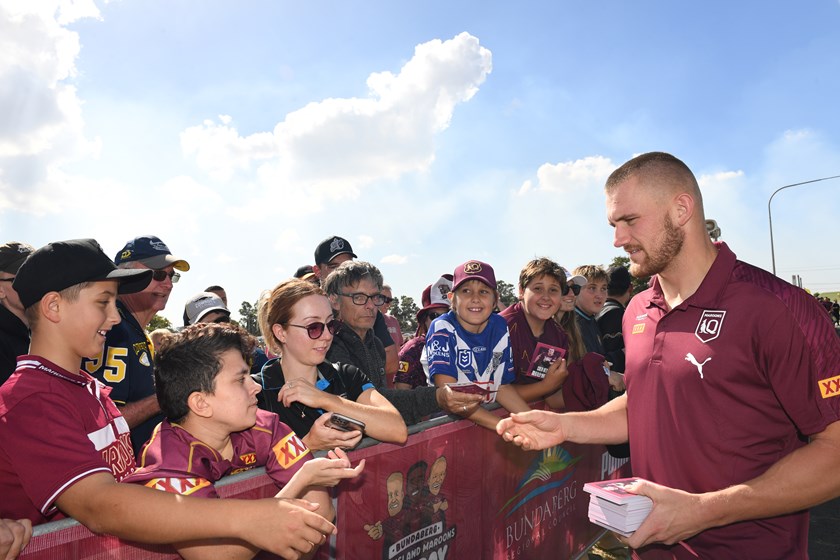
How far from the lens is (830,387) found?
2.16 m

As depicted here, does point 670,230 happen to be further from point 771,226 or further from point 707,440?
point 771,226

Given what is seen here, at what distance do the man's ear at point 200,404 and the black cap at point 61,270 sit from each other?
615mm

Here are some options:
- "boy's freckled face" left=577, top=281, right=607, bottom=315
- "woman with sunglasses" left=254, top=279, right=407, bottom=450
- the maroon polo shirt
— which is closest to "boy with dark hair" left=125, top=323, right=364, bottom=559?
"woman with sunglasses" left=254, top=279, right=407, bottom=450

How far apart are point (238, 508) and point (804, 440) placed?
7.86 feet

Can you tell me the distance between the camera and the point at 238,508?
5.54ft

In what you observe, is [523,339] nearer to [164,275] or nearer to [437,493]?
[437,493]

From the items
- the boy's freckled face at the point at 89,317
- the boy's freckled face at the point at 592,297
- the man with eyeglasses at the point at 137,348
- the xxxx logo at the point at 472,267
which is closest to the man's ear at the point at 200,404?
the boy's freckled face at the point at 89,317

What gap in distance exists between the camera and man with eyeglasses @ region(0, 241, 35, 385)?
321cm

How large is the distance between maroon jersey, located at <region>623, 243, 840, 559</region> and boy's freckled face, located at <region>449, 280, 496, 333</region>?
69.3 inches

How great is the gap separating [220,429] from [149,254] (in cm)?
273

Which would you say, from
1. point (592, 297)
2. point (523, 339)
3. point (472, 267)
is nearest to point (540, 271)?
point (523, 339)

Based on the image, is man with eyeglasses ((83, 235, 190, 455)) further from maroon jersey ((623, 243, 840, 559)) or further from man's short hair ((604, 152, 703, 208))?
man's short hair ((604, 152, 703, 208))
